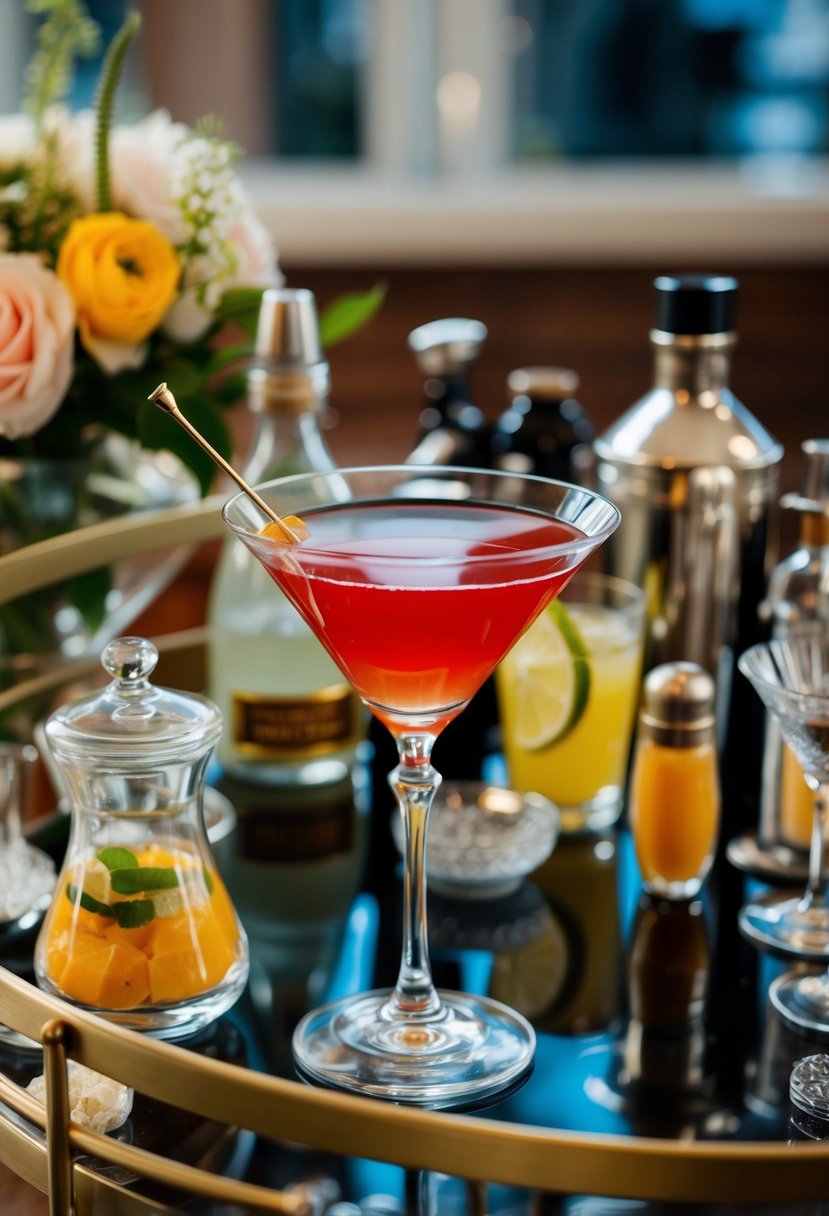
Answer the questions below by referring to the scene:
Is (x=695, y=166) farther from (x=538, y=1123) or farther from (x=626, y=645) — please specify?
(x=538, y=1123)

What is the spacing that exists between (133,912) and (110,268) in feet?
1.44

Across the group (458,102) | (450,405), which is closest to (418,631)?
(450,405)

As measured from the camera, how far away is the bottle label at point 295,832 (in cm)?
100

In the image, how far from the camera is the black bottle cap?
995mm

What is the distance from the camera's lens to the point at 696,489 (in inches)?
39.7

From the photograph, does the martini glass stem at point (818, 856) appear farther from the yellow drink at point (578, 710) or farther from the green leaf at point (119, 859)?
the green leaf at point (119, 859)

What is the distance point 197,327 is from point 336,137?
222 cm

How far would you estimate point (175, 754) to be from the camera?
2.49 feet

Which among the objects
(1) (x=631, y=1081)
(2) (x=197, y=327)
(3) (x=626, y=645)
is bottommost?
(1) (x=631, y=1081)

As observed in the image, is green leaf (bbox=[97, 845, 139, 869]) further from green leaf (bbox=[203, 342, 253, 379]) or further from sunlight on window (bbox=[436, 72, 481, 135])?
sunlight on window (bbox=[436, 72, 481, 135])

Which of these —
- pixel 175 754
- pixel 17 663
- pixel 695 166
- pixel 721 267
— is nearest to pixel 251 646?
pixel 17 663

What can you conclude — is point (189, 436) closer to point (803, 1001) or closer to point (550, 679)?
point (550, 679)

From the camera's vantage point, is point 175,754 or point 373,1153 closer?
point 373,1153

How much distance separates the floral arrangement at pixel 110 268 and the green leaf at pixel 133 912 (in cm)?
36
